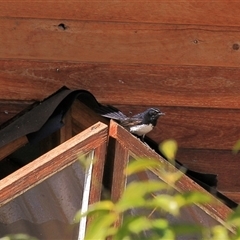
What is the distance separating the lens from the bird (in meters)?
2.99

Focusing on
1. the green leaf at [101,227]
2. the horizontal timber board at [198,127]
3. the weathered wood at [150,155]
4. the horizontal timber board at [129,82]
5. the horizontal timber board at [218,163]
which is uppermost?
the horizontal timber board at [129,82]

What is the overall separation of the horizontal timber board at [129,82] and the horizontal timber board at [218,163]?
220mm

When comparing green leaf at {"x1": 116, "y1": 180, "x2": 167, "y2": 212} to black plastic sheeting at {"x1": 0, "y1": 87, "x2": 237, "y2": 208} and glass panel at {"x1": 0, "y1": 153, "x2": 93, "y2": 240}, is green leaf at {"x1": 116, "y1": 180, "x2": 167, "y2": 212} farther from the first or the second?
black plastic sheeting at {"x1": 0, "y1": 87, "x2": 237, "y2": 208}

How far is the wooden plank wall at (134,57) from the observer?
321cm

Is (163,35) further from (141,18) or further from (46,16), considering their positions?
(46,16)

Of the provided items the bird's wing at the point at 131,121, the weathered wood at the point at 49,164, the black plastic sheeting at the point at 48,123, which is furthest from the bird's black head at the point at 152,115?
the weathered wood at the point at 49,164

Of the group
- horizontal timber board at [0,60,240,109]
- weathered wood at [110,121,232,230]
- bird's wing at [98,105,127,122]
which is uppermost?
horizontal timber board at [0,60,240,109]

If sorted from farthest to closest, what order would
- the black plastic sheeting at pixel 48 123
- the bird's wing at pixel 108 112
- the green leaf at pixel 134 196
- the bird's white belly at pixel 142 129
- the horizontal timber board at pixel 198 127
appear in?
the horizontal timber board at pixel 198 127 → the bird's white belly at pixel 142 129 → the bird's wing at pixel 108 112 → the black plastic sheeting at pixel 48 123 → the green leaf at pixel 134 196

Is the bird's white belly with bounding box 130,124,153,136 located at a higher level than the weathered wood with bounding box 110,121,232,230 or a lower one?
higher

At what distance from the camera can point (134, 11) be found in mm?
3236

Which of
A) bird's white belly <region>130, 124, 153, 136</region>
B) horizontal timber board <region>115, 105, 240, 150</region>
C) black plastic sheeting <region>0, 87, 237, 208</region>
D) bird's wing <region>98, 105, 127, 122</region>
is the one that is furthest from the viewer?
horizontal timber board <region>115, 105, 240, 150</region>

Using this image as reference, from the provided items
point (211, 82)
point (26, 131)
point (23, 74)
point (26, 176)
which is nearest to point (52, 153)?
point (26, 176)

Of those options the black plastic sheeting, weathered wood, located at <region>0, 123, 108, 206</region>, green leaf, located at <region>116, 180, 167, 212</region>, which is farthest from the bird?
green leaf, located at <region>116, 180, 167, 212</region>

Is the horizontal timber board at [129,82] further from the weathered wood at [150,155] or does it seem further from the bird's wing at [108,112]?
the weathered wood at [150,155]
